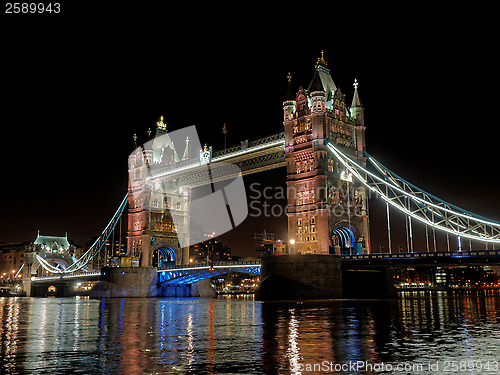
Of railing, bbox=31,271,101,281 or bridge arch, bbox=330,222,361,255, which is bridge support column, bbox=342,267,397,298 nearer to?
bridge arch, bbox=330,222,361,255

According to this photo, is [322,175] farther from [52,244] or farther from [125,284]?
[52,244]

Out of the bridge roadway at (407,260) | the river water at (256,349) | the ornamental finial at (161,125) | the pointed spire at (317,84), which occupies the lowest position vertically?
the river water at (256,349)

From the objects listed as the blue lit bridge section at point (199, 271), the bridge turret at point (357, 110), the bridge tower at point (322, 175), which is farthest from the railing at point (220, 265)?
the bridge turret at point (357, 110)

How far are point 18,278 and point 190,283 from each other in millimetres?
78156

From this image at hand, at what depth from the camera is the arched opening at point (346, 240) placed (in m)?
65.2

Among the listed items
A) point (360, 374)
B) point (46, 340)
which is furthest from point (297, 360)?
point (46, 340)

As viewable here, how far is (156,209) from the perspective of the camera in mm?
97250

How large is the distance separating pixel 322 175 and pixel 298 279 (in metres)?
14.8

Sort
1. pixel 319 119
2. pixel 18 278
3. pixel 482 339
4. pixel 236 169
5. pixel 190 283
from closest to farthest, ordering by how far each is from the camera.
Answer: pixel 482 339 < pixel 319 119 < pixel 236 169 < pixel 190 283 < pixel 18 278

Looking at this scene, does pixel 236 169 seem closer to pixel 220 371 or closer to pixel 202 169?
pixel 202 169

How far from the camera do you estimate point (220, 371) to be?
44.4ft

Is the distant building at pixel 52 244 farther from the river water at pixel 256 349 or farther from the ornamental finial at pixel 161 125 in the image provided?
the river water at pixel 256 349

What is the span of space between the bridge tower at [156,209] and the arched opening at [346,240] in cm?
3985

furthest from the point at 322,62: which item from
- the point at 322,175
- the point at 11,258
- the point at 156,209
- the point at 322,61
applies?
the point at 11,258
